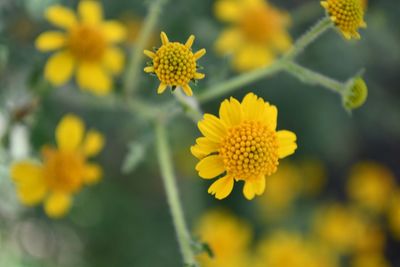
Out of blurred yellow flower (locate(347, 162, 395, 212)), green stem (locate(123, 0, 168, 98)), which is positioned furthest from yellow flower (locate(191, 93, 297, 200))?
blurred yellow flower (locate(347, 162, 395, 212))

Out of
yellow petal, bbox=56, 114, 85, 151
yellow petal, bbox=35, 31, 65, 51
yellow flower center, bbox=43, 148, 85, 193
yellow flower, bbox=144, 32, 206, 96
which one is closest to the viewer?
yellow flower, bbox=144, 32, 206, 96

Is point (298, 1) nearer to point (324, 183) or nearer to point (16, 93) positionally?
point (324, 183)

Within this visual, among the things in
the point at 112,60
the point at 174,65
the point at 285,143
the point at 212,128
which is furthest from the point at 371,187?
A: the point at 174,65

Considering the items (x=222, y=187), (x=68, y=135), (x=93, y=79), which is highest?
(x=93, y=79)

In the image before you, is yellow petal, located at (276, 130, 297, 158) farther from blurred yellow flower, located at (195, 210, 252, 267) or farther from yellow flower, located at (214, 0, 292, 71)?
blurred yellow flower, located at (195, 210, 252, 267)

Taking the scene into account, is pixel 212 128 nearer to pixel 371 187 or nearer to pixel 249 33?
pixel 249 33

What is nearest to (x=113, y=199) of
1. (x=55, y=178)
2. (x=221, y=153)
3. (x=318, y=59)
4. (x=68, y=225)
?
(x=68, y=225)
